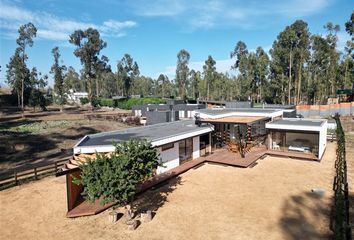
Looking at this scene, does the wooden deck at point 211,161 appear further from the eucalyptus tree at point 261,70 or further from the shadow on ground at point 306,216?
the eucalyptus tree at point 261,70

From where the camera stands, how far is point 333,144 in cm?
2833

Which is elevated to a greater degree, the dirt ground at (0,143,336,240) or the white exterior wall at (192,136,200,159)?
the white exterior wall at (192,136,200,159)

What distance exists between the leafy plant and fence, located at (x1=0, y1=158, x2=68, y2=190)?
8.97 meters

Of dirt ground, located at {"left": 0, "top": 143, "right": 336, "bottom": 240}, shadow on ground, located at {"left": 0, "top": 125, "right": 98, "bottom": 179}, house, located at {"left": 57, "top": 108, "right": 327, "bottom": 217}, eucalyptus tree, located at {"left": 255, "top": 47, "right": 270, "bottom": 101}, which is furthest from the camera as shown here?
eucalyptus tree, located at {"left": 255, "top": 47, "right": 270, "bottom": 101}

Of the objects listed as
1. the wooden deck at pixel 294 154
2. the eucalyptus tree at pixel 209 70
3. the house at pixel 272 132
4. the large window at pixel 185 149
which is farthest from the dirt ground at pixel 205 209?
the eucalyptus tree at pixel 209 70

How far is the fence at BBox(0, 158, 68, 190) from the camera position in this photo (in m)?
16.9

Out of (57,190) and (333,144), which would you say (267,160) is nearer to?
(333,144)

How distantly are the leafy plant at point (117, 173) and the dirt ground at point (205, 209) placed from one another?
1841 millimetres

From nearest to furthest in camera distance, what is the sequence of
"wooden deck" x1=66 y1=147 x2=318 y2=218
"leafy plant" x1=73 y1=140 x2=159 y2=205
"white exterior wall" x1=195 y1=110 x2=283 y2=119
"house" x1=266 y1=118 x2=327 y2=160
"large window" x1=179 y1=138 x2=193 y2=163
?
"leafy plant" x1=73 y1=140 x2=159 y2=205, "wooden deck" x1=66 y1=147 x2=318 y2=218, "large window" x1=179 y1=138 x2=193 y2=163, "house" x1=266 y1=118 x2=327 y2=160, "white exterior wall" x1=195 y1=110 x2=283 y2=119

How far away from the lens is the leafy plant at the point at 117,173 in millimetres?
10422

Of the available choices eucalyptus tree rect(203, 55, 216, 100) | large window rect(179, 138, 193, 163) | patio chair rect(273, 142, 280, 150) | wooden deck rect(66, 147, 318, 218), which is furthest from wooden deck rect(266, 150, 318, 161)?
eucalyptus tree rect(203, 55, 216, 100)

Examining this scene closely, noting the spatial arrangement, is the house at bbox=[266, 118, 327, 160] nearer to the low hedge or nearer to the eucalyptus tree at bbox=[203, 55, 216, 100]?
the low hedge

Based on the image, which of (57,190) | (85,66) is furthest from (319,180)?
(85,66)

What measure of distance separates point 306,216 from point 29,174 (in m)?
18.3
